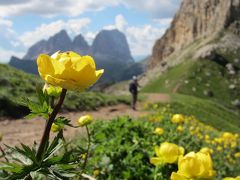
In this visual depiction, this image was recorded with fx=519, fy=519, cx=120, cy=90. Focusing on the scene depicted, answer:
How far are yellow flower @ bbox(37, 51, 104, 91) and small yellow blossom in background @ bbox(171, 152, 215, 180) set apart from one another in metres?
0.64

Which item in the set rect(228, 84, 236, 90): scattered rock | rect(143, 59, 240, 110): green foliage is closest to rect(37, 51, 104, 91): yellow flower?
rect(143, 59, 240, 110): green foliage

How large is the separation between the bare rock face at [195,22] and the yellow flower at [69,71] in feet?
422

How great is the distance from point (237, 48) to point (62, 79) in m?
119

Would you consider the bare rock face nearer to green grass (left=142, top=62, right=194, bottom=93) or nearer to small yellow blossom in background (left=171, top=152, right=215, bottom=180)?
green grass (left=142, top=62, right=194, bottom=93)

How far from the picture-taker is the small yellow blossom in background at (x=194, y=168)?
248 cm

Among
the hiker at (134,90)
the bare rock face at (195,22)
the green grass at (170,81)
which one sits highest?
the hiker at (134,90)

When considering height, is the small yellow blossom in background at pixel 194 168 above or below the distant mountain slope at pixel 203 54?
above

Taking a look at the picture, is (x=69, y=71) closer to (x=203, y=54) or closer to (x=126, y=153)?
(x=126, y=153)

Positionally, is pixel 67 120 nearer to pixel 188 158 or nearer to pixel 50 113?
pixel 50 113

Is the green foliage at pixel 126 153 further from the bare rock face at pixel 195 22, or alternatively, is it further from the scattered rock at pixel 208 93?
the bare rock face at pixel 195 22

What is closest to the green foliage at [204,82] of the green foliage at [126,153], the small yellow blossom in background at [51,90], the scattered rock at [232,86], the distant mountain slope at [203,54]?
the distant mountain slope at [203,54]

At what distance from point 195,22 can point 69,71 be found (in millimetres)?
157663

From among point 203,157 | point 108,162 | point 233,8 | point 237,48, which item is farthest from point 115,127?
point 233,8

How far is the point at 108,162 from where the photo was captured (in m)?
6.30
